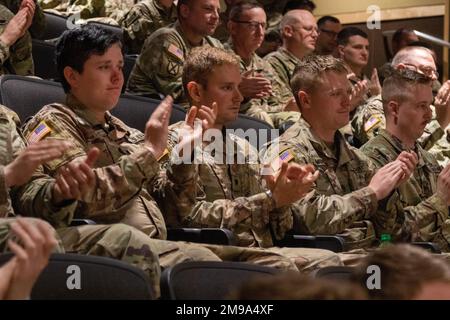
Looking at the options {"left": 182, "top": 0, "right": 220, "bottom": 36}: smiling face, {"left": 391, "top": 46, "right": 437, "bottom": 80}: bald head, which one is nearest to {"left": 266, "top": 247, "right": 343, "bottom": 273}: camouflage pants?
{"left": 182, "top": 0, "right": 220, "bottom": 36}: smiling face

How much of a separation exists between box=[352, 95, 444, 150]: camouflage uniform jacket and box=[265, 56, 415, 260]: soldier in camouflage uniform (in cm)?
77

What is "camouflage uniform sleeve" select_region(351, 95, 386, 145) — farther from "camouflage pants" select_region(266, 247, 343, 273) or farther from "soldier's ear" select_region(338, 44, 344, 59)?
"camouflage pants" select_region(266, 247, 343, 273)

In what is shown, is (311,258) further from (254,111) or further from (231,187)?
(254,111)

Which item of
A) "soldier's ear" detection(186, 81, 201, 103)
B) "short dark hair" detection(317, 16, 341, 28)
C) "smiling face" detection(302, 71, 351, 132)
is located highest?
"short dark hair" detection(317, 16, 341, 28)

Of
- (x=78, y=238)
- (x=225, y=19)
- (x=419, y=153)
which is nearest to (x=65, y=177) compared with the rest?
(x=78, y=238)

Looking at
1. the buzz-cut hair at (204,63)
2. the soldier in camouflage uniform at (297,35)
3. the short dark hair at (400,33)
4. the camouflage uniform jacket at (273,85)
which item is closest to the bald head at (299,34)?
the soldier in camouflage uniform at (297,35)

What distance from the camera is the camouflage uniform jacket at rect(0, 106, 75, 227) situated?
86.1 inches

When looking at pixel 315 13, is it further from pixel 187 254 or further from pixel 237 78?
pixel 187 254

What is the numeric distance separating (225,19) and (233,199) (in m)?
2.67

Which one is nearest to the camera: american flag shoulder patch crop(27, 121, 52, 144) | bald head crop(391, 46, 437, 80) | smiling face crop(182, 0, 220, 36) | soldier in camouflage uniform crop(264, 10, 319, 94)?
american flag shoulder patch crop(27, 121, 52, 144)

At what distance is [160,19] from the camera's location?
4.53 meters

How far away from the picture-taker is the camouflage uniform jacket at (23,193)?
86.1 inches

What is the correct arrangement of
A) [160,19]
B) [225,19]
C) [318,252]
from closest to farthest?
[318,252], [160,19], [225,19]

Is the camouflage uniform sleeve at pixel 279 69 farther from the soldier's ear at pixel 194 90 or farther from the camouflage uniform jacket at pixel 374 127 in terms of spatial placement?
the soldier's ear at pixel 194 90
